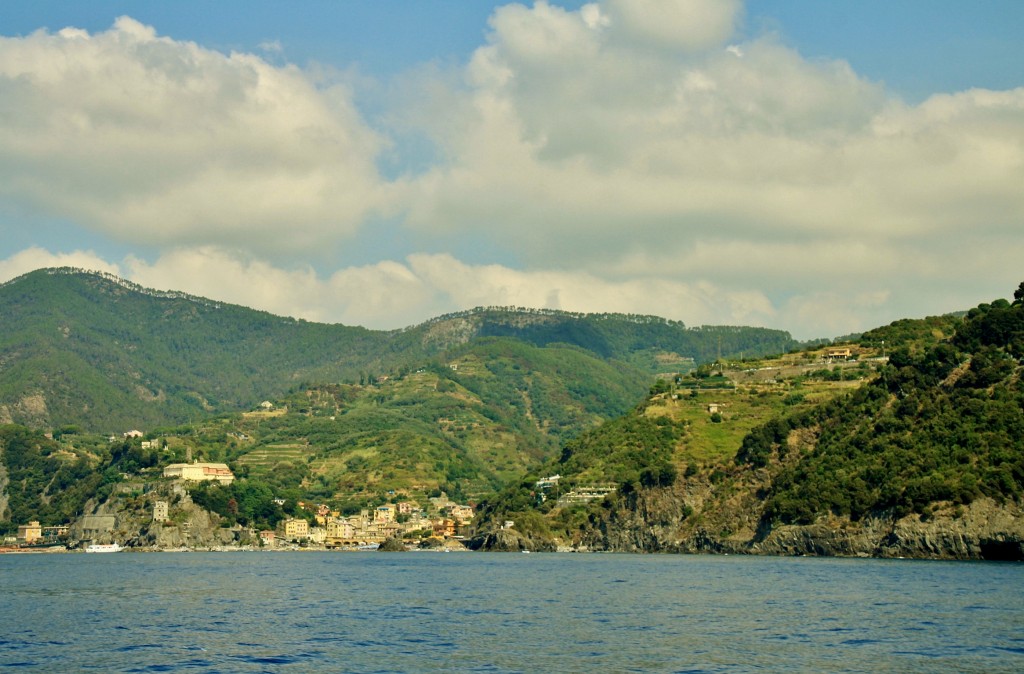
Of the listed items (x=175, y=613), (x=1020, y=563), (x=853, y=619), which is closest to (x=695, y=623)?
(x=853, y=619)

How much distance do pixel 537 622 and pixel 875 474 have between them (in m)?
84.1

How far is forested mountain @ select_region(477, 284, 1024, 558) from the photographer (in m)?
130

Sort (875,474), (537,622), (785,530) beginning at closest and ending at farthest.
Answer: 1. (537,622)
2. (875,474)
3. (785,530)

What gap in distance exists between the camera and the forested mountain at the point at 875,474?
427 feet

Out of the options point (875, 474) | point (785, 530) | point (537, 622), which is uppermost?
point (875, 474)

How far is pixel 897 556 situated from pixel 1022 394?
23787mm

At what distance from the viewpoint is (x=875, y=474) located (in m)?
145

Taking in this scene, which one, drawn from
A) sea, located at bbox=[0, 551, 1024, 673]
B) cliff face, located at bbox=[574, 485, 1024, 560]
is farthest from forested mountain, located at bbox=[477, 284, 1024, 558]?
sea, located at bbox=[0, 551, 1024, 673]

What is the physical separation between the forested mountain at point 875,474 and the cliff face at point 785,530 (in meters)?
0.17

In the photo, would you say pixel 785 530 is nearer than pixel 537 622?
No

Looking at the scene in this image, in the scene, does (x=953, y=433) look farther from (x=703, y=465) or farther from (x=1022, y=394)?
(x=703, y=465)

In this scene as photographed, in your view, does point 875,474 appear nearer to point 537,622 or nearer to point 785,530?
point 785,530

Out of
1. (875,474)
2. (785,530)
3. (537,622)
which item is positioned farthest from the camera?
(785,530)

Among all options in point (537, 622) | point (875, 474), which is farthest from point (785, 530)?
point (537, 622)
